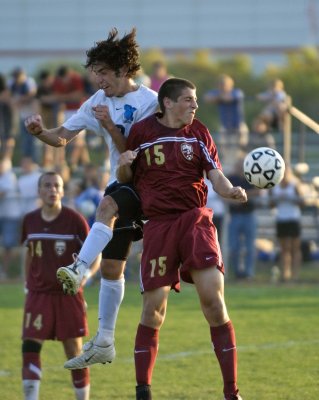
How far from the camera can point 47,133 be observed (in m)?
8.98

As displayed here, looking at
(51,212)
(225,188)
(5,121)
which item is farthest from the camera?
(5,121)

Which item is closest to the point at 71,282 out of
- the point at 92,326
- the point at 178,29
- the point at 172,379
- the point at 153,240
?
the point at 153,240

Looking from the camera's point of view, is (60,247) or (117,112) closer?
(117,112)

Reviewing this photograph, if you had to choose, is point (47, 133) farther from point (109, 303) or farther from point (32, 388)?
point (32, 388)

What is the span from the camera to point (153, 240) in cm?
865

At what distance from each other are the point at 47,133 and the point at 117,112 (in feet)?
1.82

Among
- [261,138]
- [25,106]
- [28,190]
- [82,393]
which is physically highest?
[25,106]

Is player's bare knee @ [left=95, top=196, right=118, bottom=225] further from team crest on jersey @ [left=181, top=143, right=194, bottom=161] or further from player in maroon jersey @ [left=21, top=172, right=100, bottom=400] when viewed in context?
player in maroon jersey @ [left=21, top=172, right=100, bottom=400]

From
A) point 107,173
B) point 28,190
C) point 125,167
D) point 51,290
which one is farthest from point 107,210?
point 28,190

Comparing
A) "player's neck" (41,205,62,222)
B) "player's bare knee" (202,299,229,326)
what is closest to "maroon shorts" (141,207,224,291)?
"player's bare knee" (202,299,229,326)

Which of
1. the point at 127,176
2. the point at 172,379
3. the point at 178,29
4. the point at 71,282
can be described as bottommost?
the point at 172,379

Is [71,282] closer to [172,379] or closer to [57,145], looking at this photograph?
[57,145]

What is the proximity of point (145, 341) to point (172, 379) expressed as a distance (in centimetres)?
252

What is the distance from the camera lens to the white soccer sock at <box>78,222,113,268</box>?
8.74 m
